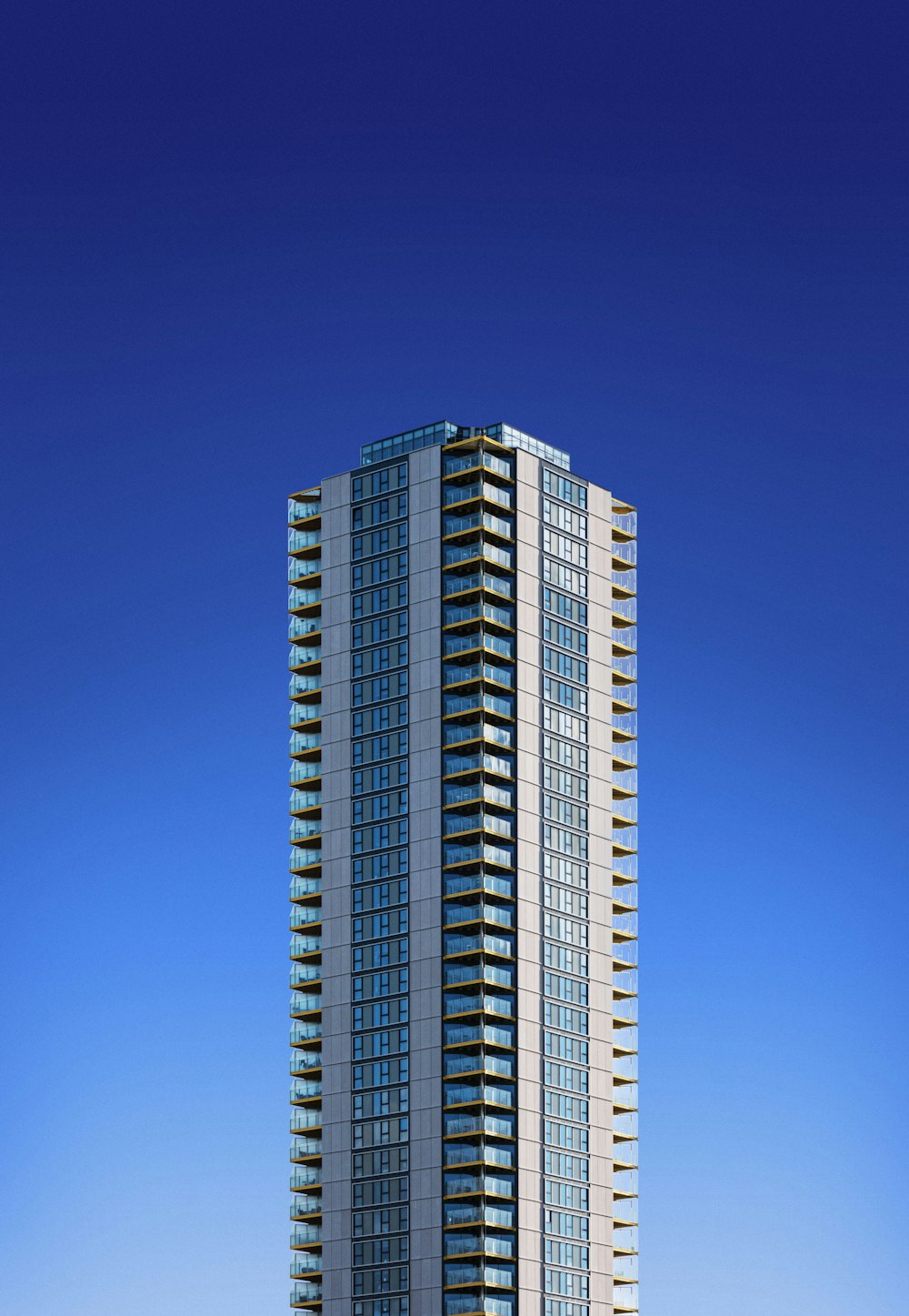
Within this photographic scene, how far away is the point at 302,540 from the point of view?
189m

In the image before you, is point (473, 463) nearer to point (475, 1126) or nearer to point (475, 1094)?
point (475, 1094)

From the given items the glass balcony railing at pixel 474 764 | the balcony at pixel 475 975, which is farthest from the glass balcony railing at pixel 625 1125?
the glass balcony railing at pixel 474 764

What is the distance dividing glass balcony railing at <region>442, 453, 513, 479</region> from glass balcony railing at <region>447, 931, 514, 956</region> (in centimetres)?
3434

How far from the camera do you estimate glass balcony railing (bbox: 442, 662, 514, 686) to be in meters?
174

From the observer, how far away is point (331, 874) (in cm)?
17775

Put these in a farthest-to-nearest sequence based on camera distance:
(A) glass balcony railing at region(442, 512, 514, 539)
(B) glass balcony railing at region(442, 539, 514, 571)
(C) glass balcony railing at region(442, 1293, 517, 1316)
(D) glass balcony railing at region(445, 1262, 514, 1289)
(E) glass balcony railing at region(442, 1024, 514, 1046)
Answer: (A) glass balcony railing at region(442, 512, 514, 539)
(B) glass balcony railing at region(442, 539, 514, 571)
(E) glass balcony railing at region(442, 1024, 514, 1046)
(D) glass balcony railing at region(445, 1262, 514, 1289)
(C) glass balcony railing at region(442, 1293, 517, 1316)

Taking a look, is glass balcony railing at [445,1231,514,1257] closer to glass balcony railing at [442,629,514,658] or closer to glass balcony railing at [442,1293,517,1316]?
glass balcony railing at [442,1293,517,1316]

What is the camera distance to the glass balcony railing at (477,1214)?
6412 inches

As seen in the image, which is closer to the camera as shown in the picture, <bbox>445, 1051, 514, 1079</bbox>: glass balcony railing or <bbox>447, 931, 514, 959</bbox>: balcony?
<bbox>445, 1051, 514, 1079</bbox>: glass balcony railing

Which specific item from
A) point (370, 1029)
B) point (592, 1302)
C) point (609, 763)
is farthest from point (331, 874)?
point (592, 1302)

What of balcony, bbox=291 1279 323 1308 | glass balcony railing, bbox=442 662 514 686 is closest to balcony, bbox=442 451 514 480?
glass balcony railing, bbox=442 662 514 686

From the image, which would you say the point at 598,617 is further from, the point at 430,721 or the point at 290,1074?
the point at 290,1074

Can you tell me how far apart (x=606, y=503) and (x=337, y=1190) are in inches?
2263

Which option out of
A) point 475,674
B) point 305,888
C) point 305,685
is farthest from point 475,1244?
point 305,685
